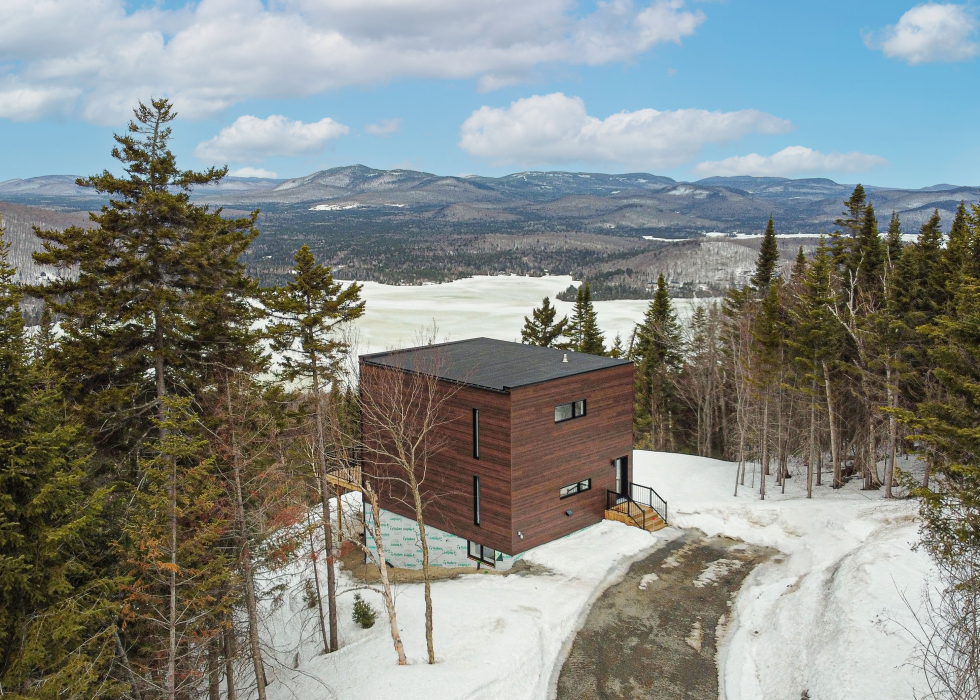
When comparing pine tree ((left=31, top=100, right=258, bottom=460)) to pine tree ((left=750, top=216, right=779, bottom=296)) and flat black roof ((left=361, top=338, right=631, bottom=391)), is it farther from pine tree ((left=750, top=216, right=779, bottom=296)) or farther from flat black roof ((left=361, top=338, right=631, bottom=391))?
pine tree ((left=750, top=216, right=779, bottom=296))

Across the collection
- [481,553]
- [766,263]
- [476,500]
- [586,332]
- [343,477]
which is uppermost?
[766,263]

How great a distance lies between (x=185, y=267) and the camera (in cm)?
1689

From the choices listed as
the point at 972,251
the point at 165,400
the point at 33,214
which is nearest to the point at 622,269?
the point at 33,214

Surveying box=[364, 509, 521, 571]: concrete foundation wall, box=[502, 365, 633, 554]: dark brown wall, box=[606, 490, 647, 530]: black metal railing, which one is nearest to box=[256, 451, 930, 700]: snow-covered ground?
box=[606, 490, 647, 530]: black metal railing

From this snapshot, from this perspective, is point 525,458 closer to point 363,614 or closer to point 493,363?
point 493,363

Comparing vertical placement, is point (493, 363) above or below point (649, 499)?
above

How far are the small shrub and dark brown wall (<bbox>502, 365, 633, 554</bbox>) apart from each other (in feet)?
14.9

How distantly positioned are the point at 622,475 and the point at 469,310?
116015 millimetres

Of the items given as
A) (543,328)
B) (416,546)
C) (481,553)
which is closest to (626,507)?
(481,553)

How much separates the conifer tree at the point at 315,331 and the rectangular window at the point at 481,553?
17.6 feet

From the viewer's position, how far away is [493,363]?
24094 mm

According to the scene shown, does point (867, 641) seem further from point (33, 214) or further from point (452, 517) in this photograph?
point (33, 214)

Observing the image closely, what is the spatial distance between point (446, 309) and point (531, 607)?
125326mm

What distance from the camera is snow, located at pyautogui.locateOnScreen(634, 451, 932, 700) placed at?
1324 cm
